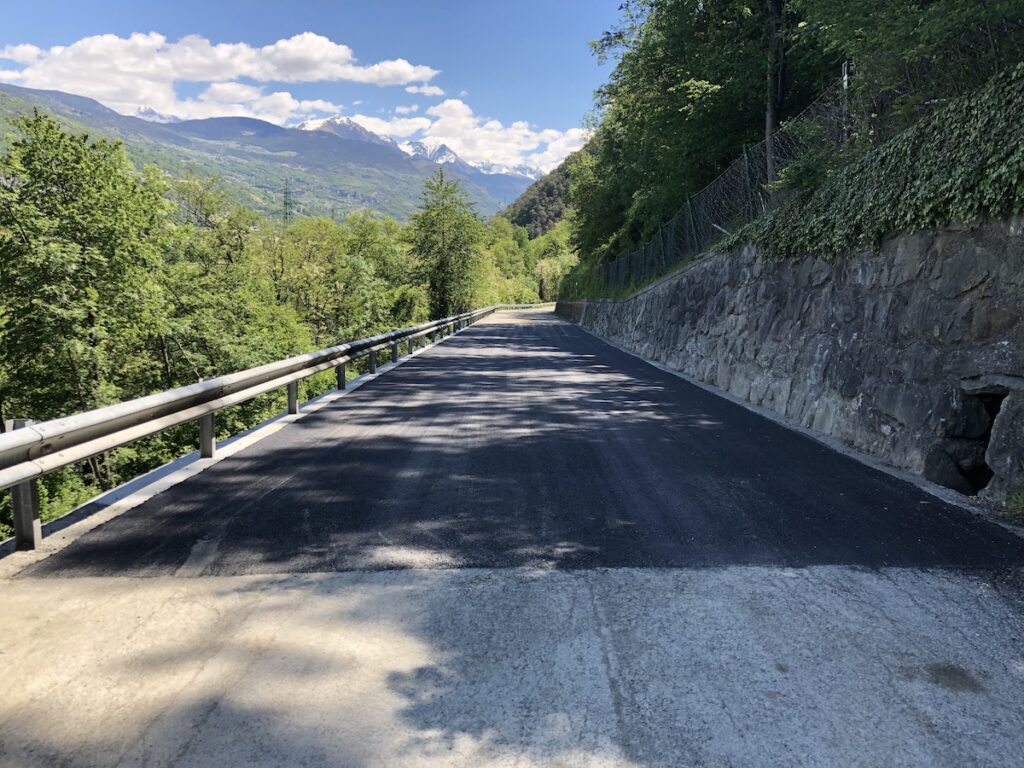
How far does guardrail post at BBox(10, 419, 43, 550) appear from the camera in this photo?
151 inches

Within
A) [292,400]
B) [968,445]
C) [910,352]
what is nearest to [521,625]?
[968,445]

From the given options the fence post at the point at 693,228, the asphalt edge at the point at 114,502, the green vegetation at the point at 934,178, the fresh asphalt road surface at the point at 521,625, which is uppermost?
the fence post at the point at 693,228

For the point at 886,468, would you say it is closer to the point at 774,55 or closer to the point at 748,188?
the point at 748,188

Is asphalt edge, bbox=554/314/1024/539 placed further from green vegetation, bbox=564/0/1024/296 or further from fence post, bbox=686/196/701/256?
fence post, bbox=686/196/701/256

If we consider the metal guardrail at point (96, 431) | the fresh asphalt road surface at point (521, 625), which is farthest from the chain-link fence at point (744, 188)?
the metal guardrail at point (96, 431)

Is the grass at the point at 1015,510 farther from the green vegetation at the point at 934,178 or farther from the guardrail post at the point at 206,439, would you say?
the guardrail post at the point at 206,439

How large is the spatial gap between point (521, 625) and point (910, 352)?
5.48 metres

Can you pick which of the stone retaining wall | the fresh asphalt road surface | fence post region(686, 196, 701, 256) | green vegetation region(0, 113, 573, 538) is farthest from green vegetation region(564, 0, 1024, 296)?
green vegetation region(0, 113, 573, 538)

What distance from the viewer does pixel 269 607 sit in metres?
3.14

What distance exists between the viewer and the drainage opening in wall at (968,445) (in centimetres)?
538

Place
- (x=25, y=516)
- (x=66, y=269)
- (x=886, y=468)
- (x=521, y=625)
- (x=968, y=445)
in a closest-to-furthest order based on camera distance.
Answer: (x=521, y=625) < (x=25, y=516) < (x=968, y=445) < (x=886, y=468) < (x=66, y=269)

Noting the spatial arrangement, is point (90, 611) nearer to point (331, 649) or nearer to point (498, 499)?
point (331, 649)

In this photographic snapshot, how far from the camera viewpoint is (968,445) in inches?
215

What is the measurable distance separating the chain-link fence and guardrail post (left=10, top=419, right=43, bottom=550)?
1176cm
